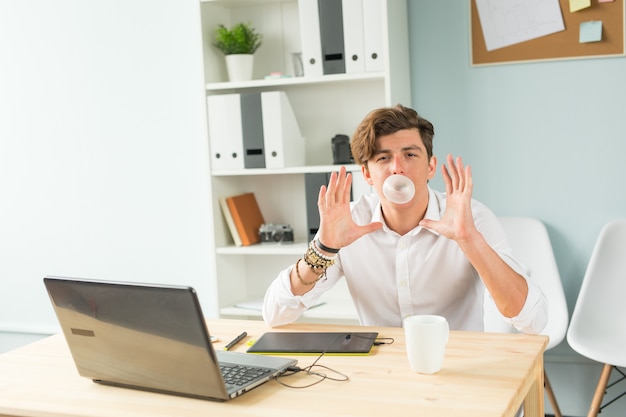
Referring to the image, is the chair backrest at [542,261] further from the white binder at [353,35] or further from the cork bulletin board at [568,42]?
the white binder at [353,35]

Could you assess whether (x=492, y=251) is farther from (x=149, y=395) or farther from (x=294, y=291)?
(x=149, y=395)

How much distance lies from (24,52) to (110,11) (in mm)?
535

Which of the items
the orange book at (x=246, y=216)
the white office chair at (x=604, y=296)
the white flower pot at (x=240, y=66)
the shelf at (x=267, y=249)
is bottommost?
the white office chair at (x=604, y=296)

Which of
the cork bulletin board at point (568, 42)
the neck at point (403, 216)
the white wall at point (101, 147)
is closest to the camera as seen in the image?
the neck at point (403, 216)

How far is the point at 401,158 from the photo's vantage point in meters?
2.00

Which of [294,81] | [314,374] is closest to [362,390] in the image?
[314,374]

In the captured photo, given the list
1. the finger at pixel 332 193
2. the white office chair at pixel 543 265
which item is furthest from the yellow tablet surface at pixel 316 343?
the white office chair at pixel 543 265

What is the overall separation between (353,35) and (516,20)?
66 cm

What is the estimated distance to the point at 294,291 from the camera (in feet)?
6.50

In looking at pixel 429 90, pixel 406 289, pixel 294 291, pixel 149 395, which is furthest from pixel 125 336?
pixel 429 90

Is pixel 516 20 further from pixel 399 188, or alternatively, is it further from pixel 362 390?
pixel 362 390

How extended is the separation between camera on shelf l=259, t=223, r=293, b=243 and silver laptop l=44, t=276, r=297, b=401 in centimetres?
164

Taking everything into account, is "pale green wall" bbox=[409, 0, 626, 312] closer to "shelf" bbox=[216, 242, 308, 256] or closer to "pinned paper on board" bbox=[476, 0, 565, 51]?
"pinned paper on board" bbox=[476, 0, 565, 51]

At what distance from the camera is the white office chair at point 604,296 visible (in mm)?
2773
